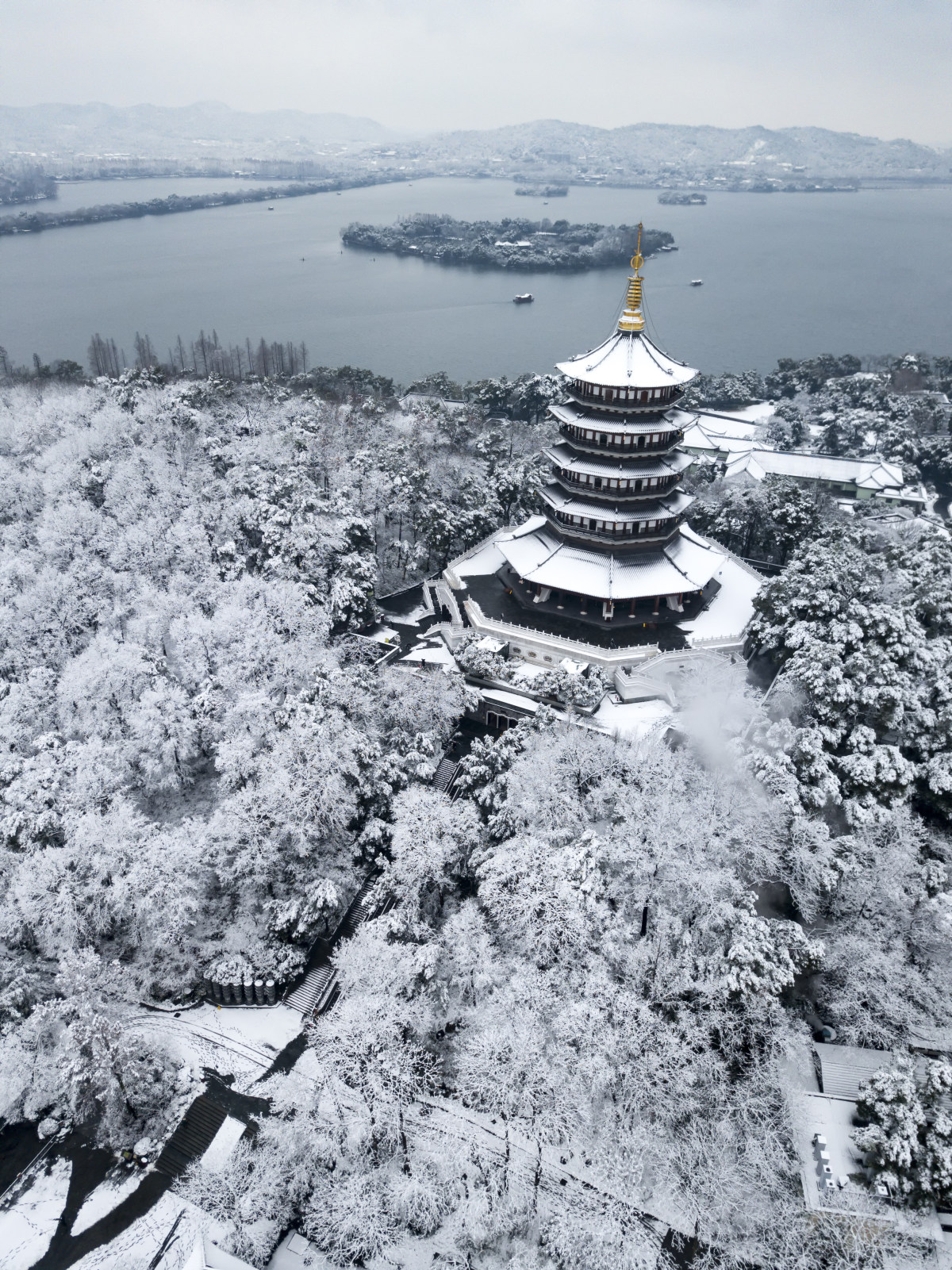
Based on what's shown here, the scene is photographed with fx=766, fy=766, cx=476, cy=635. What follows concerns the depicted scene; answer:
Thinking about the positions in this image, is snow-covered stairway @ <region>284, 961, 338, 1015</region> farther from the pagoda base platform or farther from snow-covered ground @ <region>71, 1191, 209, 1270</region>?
the pagoda base platform

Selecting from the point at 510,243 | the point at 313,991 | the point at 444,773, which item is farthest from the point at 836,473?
the point at 510,243

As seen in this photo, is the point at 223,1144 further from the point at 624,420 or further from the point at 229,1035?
the point at 624,420

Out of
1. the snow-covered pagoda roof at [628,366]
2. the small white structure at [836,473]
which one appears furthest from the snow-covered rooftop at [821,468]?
the snow-covered pagoda roof at [628,366]

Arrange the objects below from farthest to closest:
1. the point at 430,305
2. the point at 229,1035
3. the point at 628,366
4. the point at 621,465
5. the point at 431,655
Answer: the point at 430,305
the point at 621,465
the point at 431,655
the point at 628,366
the point at 229,1035

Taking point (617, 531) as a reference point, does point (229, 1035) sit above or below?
below

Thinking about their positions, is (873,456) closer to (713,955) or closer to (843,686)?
(843,686)
